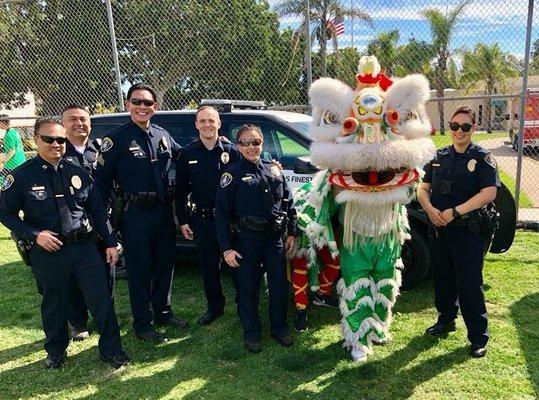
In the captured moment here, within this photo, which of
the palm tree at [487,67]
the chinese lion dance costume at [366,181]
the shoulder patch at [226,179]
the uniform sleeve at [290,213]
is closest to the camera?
the chinese lion dance costume at [366,181]

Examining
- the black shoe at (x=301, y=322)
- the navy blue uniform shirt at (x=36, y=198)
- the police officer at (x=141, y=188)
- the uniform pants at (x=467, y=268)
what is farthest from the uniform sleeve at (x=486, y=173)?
the navy blue uniform shirt at (x=36, y=198)

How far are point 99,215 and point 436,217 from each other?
2382 millimetres

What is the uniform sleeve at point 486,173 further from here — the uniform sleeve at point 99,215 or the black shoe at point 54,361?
the black shoe at point 54,361

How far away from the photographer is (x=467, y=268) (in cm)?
323

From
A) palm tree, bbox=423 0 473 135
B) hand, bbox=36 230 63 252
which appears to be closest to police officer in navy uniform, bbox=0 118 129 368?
hand, bbox=36 230 63 252

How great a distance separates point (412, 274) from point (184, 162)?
235 cm

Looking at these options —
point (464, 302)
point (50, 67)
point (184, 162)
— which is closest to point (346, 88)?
point (184, 162)

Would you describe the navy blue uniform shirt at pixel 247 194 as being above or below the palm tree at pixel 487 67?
below

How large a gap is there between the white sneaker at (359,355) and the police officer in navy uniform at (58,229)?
5.41 feet

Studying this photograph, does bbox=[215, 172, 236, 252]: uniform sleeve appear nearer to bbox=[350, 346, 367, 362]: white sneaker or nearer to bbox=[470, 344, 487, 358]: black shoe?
bbox=[350, 346, 367, 362]: white sneaker

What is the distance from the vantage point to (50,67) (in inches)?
313

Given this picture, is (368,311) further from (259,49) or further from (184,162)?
(259,49)

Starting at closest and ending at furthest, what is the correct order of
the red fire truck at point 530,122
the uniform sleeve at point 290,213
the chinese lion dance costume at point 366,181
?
the chinese lion dance costume at point 366,181 < the uniform sleeve at point 290,213 < the red fire truck at point 530,122

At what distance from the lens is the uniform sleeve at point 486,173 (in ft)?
10.3
